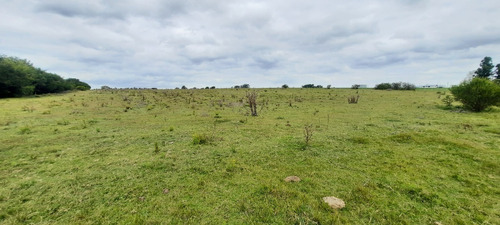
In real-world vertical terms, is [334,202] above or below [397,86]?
below

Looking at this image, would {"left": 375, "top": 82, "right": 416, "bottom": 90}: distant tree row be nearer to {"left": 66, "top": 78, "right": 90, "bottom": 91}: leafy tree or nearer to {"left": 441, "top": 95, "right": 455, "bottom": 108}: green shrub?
{"left": 441, "top": 95, "right": 455, "bottom": 108}: green shrub

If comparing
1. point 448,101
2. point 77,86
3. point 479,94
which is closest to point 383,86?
point 448,101

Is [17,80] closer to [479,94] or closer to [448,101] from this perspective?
[479,94]

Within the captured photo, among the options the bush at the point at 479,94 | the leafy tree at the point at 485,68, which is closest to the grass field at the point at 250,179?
the bush at the point at 479,94

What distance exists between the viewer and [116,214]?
4379mm

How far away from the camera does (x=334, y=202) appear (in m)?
4.65

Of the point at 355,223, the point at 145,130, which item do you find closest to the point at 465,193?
the point at 355,223

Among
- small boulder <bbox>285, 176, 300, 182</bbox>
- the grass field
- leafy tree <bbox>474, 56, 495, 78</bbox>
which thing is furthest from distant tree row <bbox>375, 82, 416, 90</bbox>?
small boulder <bbox>285, 176, 300, 182</bbox>

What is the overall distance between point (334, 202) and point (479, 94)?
24045 mm

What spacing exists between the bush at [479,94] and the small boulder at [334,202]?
77.4 ft

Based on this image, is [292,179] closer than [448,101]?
Yes

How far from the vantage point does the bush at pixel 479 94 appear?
59.5 feet

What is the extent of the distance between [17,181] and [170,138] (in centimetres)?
540

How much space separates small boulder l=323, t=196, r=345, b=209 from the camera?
452 centimetres
